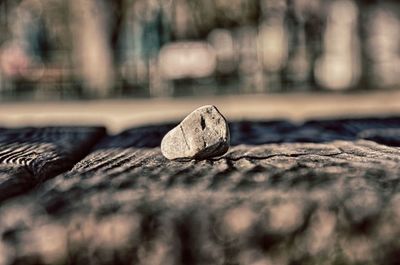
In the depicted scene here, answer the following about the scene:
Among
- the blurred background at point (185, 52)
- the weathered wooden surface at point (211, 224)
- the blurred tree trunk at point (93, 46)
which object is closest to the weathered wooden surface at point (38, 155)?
the weathered wooden surface at point (211, 224)

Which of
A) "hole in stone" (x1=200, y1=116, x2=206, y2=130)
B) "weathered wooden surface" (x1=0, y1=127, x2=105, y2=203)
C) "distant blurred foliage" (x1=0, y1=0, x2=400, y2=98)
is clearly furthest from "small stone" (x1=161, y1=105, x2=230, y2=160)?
"distant blurred foliage" (x1=0, y1=0, x2=400, y2=98)

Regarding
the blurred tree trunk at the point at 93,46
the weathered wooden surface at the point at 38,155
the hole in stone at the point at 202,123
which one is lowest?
the weathered wooden surface at the point at 38,155

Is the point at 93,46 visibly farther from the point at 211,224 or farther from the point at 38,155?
the point at 211,224

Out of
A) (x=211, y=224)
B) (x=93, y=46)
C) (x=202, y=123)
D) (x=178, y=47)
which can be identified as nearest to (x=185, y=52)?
(x=178, y=47)

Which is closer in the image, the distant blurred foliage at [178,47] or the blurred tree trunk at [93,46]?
the blurred tree trunk at [93,46]

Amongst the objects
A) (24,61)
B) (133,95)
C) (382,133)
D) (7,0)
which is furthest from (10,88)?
(382,133)

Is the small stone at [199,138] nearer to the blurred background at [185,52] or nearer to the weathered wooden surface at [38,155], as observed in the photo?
the weathered wooden surface at [38,155]
